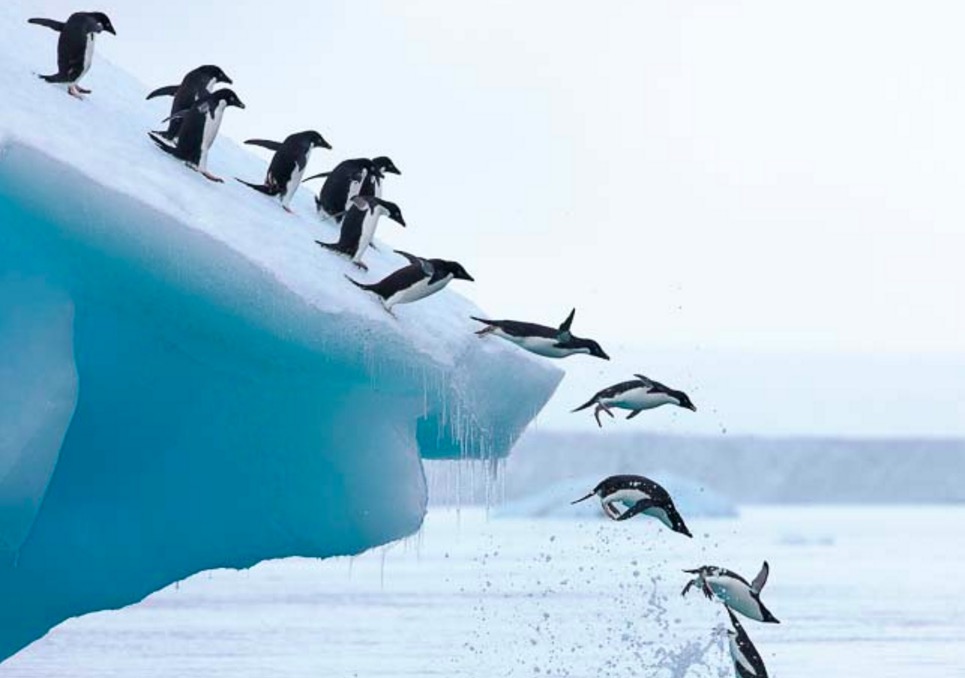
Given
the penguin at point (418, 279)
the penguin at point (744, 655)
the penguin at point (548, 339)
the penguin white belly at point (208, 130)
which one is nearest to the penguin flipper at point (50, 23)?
the penguin white belly at point (208, 130)

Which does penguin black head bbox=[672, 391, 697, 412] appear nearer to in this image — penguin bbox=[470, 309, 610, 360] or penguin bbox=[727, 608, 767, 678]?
penguin bbox=[470, 309, 610, 360]

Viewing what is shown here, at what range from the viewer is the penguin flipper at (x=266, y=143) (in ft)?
35.0

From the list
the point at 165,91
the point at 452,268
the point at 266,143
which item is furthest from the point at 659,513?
the point at 165,91

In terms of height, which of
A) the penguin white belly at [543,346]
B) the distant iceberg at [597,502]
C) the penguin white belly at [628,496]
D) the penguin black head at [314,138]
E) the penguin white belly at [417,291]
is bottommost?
the distant iceberg at [597,502]

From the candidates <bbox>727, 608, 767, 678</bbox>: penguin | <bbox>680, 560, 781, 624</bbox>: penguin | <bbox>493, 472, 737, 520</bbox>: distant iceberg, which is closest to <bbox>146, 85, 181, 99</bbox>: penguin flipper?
<bbox>680, 560, 781, 624</bbox>: penguin

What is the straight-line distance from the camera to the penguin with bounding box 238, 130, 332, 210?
34.1 ft

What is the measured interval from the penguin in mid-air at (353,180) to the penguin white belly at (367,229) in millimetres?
358

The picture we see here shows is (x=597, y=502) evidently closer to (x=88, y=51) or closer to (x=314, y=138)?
(x=314, y=138)

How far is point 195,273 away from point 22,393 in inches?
41.7

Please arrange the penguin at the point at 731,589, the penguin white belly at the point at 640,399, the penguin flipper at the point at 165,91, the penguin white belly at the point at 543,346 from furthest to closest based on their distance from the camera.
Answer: the penguin flipper at the point at 165,91 < the penguin at the point at 731,589 < the penguin white belly at the point at 640,399 < the penguin white belly at the point at 543,346

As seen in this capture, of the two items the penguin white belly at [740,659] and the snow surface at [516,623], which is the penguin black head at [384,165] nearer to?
the snow surface at [516,623]

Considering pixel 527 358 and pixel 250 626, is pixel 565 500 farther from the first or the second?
pixel 527 358

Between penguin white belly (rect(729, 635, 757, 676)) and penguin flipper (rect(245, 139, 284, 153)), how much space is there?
390 centimetres

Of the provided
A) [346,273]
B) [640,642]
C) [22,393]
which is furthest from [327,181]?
[640,642]
